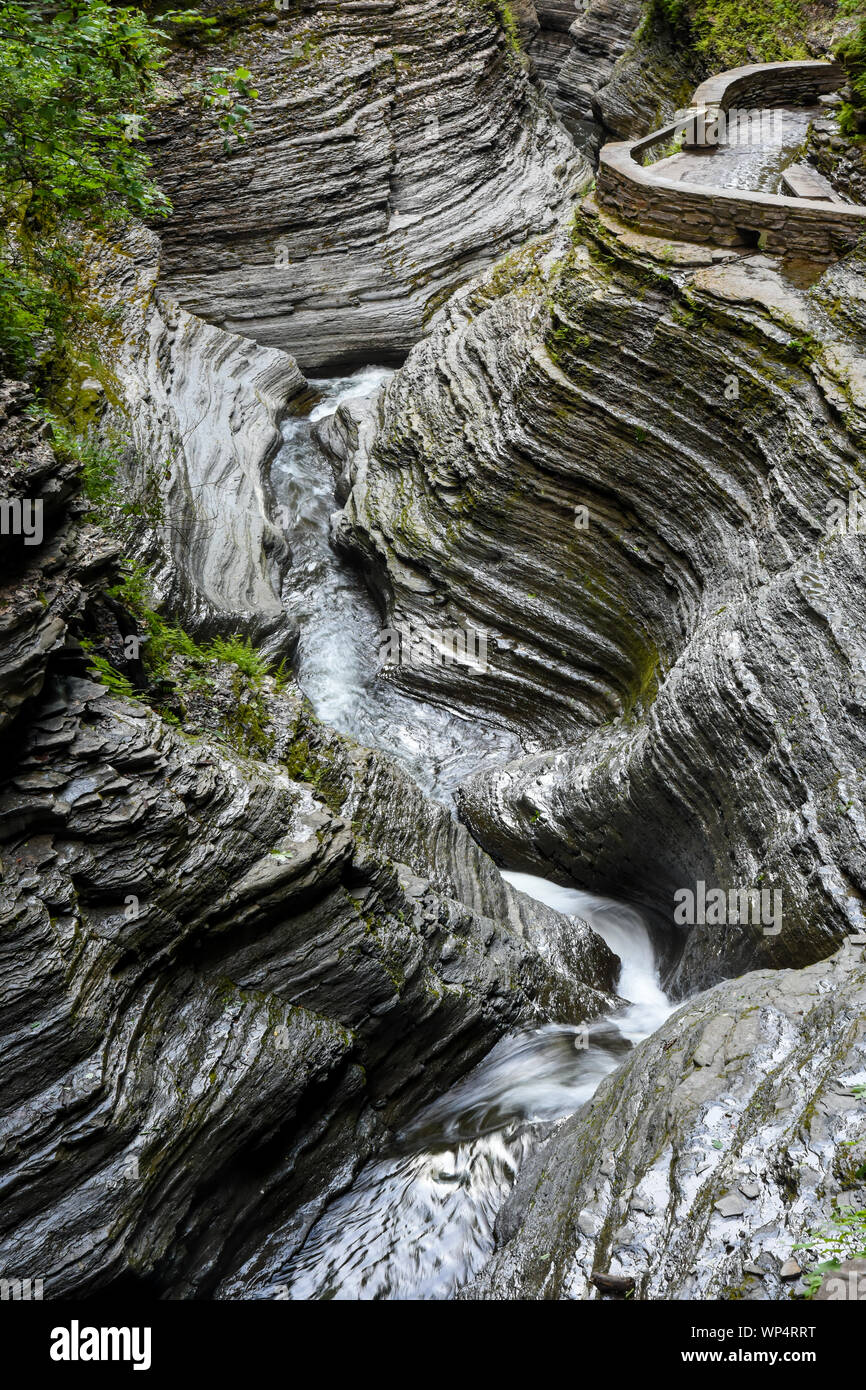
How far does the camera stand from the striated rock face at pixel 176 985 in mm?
4723

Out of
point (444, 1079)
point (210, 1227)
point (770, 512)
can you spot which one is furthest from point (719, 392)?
point (210, 1227)

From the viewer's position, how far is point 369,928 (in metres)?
6.69

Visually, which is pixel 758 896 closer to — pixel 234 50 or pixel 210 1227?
pixel 210 1227

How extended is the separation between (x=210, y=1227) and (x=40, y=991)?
2.15 metres

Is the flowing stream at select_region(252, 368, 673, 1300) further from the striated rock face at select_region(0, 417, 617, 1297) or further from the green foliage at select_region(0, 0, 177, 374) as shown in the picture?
the green foliage at select_region(0, 0, 177, 374)

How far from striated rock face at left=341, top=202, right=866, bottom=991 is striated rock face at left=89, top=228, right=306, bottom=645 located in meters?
2.01

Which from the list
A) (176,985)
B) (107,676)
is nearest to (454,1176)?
(176,985)

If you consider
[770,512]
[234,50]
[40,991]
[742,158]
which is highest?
[234,50]

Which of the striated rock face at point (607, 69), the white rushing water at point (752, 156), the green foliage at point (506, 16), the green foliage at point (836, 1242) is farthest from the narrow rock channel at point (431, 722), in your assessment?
the green foliage at point (506, 16)

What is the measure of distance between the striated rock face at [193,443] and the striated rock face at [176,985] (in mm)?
4065

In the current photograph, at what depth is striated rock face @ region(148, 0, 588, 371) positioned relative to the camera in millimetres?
17781

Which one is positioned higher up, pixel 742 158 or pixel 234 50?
pixel 234 50

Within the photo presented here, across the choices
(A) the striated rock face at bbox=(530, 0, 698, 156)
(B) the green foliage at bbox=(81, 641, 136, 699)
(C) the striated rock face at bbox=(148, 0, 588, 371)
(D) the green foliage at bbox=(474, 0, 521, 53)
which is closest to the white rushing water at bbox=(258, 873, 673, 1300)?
(B) the green foliage at bbox=(81, 641, 136, 699)

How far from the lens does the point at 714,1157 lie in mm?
4398
